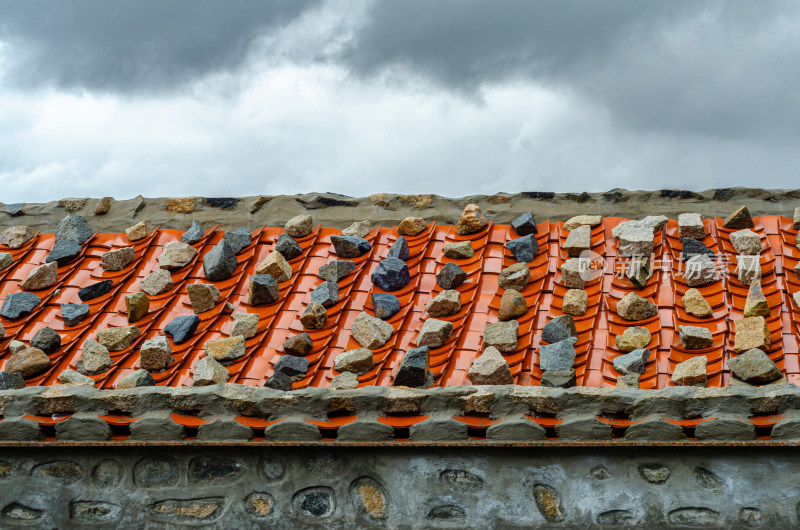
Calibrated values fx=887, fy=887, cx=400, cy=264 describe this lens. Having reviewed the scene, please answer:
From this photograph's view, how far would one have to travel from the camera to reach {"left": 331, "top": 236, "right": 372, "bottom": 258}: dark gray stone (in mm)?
6383

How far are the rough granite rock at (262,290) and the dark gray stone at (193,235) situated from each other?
1080 mm

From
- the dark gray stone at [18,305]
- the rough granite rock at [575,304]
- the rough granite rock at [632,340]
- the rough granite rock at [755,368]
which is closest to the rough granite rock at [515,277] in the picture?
the rough granite rock at [575,304]

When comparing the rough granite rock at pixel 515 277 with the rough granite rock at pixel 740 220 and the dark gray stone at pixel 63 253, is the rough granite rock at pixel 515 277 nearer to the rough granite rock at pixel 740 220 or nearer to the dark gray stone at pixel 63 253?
the rough granite rock at pixel 740 220

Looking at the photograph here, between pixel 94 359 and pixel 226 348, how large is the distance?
84cm

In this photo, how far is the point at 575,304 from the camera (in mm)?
5449

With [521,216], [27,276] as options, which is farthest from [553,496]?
[27,276]

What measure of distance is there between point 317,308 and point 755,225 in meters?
3.14

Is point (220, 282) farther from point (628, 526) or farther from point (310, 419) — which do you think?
point (628, 526)

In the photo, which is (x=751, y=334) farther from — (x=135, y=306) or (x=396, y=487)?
(x=135, y=306)

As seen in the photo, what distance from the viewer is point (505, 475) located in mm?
4297

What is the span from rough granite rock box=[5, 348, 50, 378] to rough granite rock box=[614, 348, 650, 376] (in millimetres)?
3478

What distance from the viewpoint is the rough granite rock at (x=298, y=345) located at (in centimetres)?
535

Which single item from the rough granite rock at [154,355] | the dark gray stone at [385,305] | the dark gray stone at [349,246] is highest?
the dark gray stone at [349,246]

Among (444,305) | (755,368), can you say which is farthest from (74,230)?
(755,368)
